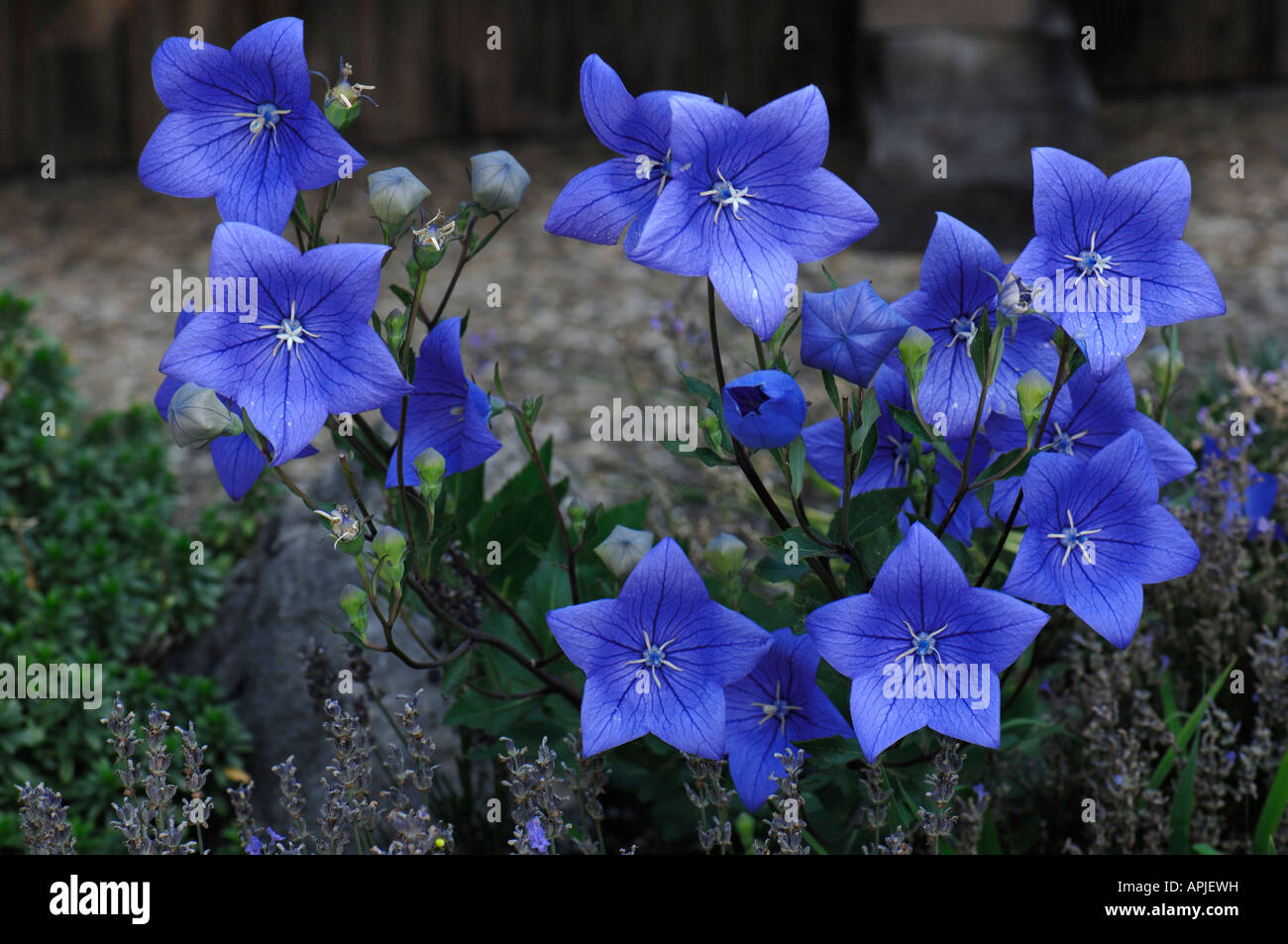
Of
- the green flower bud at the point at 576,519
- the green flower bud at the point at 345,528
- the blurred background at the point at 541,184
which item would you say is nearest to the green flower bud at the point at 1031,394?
the green flower bud at the point at 576,519

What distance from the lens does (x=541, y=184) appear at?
21.7ft

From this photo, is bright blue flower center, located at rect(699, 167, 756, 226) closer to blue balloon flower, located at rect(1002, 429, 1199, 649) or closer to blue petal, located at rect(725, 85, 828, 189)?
blue petal, located at rect(725, 85, 828, 189)

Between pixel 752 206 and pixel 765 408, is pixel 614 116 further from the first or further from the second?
pixel 765 408

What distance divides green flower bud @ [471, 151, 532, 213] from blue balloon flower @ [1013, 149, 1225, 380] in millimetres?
598

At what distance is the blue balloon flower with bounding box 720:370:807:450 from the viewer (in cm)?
124

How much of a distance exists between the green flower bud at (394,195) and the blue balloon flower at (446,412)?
0.64 ft

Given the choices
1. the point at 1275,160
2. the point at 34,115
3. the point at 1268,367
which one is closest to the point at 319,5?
the point at 34,115

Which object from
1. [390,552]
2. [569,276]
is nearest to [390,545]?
[390,552]

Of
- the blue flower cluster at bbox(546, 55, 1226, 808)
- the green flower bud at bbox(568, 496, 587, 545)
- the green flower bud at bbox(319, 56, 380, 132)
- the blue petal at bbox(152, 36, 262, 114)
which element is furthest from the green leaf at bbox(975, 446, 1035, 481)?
the blue petal at bbox(152, 36, 262, 114)

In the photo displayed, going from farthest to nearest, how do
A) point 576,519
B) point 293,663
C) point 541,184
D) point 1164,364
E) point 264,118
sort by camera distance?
point 541,184, point 293,663, point 1164,364, point 576,519, point 264,118

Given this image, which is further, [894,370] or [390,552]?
[894,370]

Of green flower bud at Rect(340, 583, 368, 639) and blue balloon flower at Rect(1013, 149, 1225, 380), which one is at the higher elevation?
blue balloon flower at Rect(1013, 149, 1225, 380)

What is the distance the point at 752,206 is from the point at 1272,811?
1.21m

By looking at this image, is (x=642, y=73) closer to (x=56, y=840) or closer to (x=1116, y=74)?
(x=1116, y=74)
